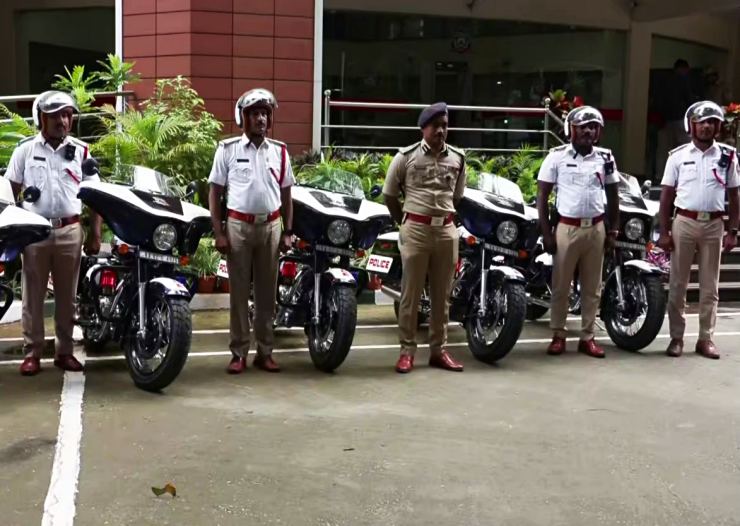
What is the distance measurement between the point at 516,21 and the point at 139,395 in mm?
12813

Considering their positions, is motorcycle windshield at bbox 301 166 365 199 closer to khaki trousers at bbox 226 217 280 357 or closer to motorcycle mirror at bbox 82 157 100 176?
khaki trousers at bbox 226 217 280 357

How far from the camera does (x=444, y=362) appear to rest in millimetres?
6820

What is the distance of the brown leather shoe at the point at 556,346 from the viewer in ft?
24.2

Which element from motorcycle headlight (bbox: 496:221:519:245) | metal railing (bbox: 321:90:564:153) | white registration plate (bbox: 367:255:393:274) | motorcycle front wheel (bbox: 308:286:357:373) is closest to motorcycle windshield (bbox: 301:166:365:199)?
white registration plate (bbox: 367:255:393:274)

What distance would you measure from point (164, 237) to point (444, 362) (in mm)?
2299

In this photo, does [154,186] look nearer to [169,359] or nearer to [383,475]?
[169,359]

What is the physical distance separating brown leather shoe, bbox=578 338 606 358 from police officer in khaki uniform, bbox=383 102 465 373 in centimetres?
125

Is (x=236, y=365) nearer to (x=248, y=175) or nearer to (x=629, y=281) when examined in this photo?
(x=248, y=175)

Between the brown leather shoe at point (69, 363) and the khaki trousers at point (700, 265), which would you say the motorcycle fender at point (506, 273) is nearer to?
the khaki trousers at point (700, 265)

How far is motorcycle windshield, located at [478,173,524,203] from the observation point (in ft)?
24.8

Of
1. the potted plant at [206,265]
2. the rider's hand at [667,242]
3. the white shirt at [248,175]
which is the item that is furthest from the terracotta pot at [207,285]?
the rider's hand at [667,242]

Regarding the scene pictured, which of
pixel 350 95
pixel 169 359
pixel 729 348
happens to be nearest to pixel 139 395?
pixel 169 359

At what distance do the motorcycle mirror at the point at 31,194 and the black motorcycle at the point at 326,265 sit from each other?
184cm

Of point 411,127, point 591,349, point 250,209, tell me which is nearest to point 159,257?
point 250,209
